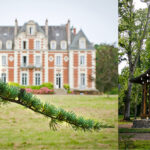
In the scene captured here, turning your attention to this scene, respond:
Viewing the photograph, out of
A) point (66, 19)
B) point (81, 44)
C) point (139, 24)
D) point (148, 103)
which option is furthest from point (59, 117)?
point (66, 19)

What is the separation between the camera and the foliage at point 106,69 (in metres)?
3.14

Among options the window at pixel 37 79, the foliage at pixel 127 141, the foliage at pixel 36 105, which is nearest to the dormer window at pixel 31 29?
the window at pixel 37 79

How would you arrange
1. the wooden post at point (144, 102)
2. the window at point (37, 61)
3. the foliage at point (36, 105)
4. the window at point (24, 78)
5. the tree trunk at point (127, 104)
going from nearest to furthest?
the foliage at point (36, 105), the wooden post at point (144, 102), the tree trunk at point (127, 104), the window at point (24, 78), the window at point (37, 61)

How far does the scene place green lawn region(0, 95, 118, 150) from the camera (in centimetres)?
327

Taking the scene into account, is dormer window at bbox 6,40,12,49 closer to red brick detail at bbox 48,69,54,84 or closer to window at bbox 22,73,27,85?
window at bbox 22,73,27,85

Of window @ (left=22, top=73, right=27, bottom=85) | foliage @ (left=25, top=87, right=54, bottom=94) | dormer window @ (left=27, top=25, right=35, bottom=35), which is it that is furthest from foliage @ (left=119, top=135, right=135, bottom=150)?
dormer window @ (left=27, top=25, right=35, bottom=35)

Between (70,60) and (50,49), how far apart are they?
266mm

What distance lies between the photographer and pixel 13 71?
3.14 meters

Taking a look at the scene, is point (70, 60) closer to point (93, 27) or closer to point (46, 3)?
point (93, 27)

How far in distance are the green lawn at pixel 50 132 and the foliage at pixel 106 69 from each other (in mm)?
156

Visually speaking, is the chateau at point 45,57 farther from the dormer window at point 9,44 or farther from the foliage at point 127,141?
the foliage at point 127,141

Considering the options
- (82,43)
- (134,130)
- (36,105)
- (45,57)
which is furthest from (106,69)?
(36,105)

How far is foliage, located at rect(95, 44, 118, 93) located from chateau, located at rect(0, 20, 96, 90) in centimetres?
6

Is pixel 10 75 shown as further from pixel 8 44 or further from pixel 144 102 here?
pixel 144 102
